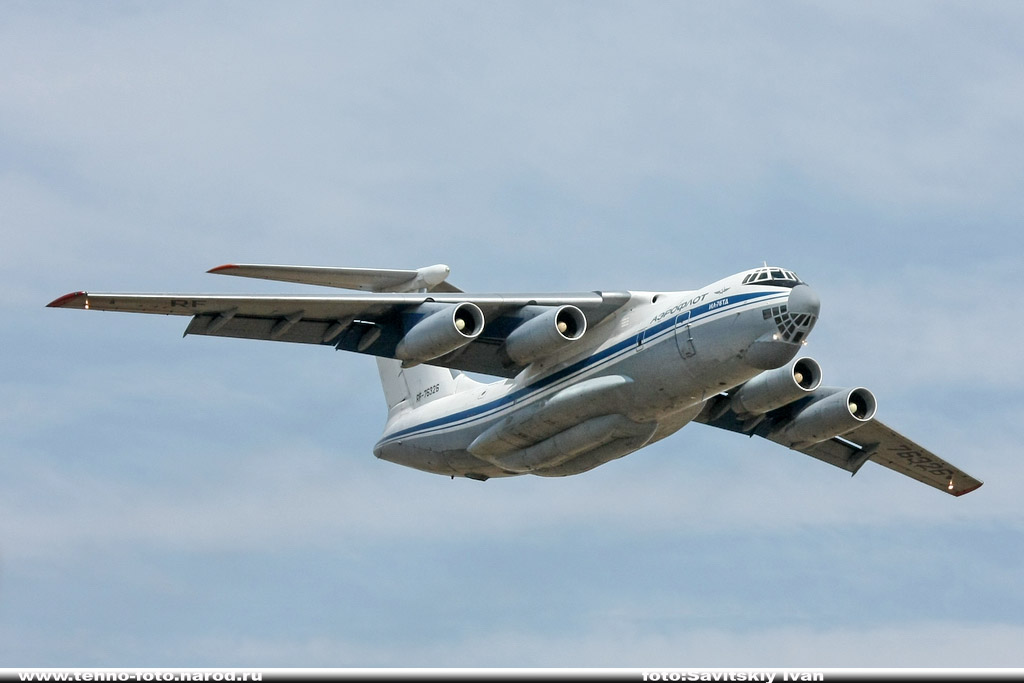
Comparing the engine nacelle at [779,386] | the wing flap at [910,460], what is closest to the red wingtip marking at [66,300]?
the engine nacelle at [779,386]

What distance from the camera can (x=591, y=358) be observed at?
2034cm

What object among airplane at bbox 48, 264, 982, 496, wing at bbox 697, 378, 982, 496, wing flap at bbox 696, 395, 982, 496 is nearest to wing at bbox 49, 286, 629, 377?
airplane at bbox 48, 264, 982, 496

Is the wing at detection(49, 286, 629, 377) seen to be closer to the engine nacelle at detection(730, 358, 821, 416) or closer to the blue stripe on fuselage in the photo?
the blue stripe on fuselage

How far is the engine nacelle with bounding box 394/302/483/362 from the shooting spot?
19.4 metres

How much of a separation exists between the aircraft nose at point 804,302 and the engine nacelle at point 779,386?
226 centimetres

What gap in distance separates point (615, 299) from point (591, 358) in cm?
79

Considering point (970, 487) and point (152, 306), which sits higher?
point (152, 306)

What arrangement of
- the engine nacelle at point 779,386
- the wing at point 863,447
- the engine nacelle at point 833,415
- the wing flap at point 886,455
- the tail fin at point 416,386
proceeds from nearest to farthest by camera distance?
the engine nacelle at point 779,386, the engine nacelle at point 833,415, the wing at point 863,447, the tail fin at point 416,386, the wing flap at point 886,455

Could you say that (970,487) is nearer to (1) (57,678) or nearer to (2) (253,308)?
(2) (253,308)

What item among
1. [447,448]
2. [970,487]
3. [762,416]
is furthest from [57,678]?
[970,487]

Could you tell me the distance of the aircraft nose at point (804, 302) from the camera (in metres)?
18.7

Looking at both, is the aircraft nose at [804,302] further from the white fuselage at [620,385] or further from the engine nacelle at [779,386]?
the engine nacelle at [779,386]

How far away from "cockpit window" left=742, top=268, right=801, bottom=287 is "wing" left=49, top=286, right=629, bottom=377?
1.80 metres

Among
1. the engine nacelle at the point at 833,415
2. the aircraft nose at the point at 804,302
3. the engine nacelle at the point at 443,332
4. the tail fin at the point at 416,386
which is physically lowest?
the aircraft nose at the point at 804,302
